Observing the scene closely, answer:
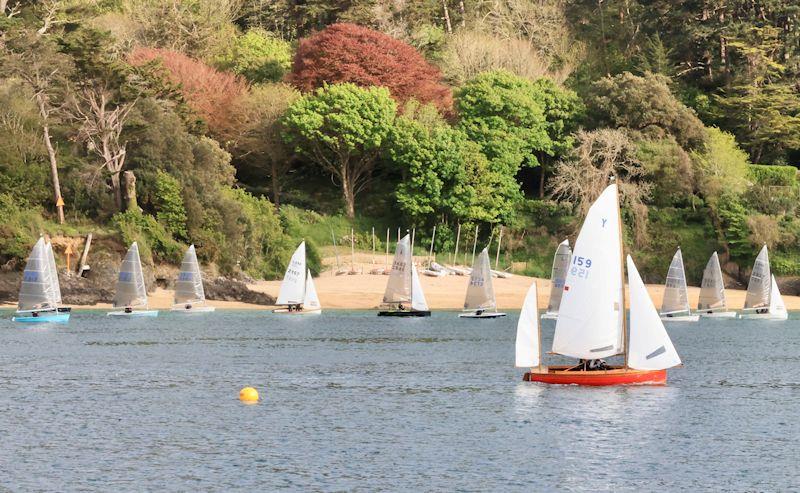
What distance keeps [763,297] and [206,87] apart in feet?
170

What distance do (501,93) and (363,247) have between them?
1833 centimetres

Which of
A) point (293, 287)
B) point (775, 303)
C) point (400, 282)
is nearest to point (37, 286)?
point (293, 287)

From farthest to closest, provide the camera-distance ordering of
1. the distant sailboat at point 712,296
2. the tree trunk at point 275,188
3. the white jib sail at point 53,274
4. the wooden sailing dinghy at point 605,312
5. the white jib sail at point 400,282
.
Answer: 1. the tree trunk at point 275,188
2. the distant sailboat at point 712,296
3. the white jib sail at point 400,282
4. the white jib sail at point 53,274
5. the wooden sailing dinghy at point 605,312

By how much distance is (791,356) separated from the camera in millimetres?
70938

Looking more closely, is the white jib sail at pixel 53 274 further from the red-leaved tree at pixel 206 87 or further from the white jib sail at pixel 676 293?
the white jib sail at pixel 676 293

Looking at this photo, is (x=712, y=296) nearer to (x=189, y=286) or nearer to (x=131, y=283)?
(x=189, y=286)

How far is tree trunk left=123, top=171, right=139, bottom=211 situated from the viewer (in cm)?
10100

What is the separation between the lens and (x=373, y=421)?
47.2 m

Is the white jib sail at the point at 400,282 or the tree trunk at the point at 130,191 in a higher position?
the tree trunk at the point at 130,191

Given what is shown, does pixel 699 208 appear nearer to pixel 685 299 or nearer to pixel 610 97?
pixel 610 97

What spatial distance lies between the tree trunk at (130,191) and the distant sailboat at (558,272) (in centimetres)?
3259

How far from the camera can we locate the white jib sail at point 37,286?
86.4 metres

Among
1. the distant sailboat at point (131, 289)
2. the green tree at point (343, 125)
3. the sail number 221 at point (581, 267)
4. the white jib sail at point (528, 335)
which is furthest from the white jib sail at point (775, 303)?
the sail number 221 at point (581, 267)

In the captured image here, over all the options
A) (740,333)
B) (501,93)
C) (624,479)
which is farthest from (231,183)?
(624,479)
